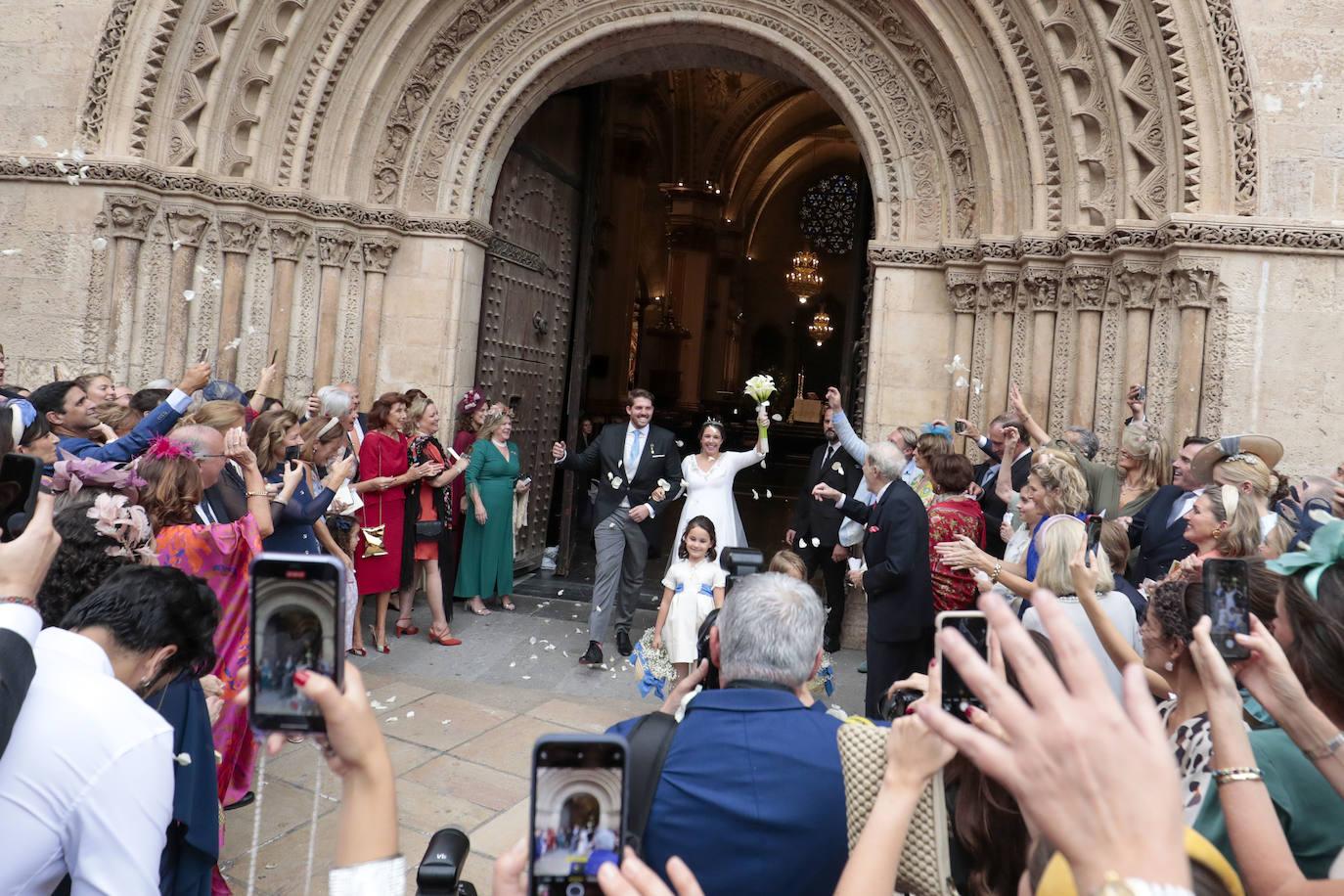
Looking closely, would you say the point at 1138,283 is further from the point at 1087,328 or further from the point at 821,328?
the point at 821,328

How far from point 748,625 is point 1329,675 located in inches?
39.2

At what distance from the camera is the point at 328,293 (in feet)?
25.8

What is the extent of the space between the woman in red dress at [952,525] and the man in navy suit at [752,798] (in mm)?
3058

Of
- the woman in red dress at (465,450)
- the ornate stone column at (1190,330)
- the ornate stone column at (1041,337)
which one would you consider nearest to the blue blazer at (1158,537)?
the ornate stone column at (1190,330)

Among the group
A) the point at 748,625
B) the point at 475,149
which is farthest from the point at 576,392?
the point at 748,625

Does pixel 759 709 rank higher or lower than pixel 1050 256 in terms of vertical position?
lower

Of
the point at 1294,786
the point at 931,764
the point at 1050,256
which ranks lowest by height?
the point at 1294,786

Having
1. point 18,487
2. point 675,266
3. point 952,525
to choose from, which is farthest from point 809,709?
point 675,266

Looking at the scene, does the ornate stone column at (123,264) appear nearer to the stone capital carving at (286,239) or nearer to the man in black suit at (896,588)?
the stone capital carving at (286,239)

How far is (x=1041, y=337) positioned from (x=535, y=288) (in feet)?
Result: 15.2

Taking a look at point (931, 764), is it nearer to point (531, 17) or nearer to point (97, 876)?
point (97, 876)

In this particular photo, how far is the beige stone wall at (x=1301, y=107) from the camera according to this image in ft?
19.1

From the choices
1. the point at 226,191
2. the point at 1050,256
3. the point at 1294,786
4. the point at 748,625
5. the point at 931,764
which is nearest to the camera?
the point at 931,764

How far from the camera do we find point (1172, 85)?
609cm
